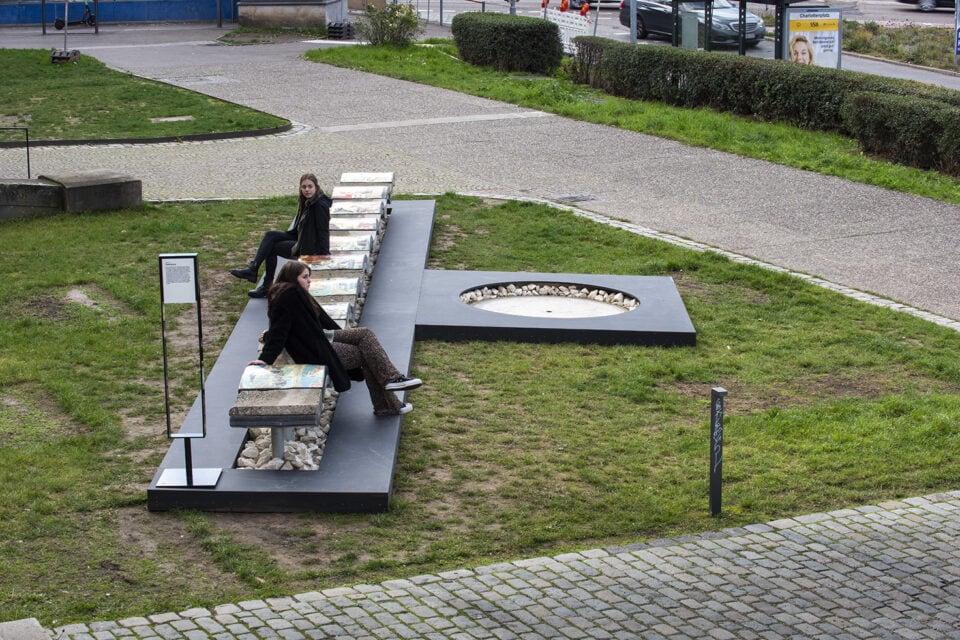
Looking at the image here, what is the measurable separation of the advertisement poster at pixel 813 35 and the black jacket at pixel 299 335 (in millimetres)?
17506

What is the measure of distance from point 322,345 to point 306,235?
10.9 feet

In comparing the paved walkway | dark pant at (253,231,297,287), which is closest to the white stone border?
dark pant at (253,231,297,287)

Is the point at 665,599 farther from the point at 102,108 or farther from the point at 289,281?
the point at 102,108

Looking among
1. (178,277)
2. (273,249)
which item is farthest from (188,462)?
(273,249)

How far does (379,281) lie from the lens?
12.5 m

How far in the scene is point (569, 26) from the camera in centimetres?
3073

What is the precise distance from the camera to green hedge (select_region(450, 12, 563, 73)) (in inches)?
1111

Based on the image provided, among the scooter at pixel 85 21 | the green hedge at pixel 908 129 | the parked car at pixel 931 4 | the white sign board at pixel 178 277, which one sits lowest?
the white sign board at pixel 178 277

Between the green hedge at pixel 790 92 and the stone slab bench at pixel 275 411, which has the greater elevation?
the green hedge at pixel 790 92

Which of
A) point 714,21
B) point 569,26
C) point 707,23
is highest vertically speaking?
point 714,21

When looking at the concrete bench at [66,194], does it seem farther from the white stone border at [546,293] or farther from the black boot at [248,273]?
the white stone border at [546,293]

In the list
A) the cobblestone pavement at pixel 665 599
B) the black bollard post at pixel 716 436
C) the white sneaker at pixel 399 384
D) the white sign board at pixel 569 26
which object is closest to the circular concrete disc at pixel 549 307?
A: the white sneaker at pixel 399 384

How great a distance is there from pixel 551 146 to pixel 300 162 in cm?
404

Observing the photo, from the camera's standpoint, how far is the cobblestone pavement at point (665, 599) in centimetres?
643
